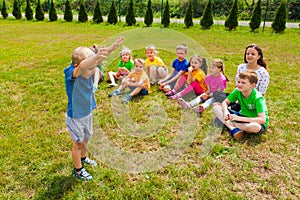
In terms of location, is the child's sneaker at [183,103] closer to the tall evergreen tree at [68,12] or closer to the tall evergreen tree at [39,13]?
the tall evergreen tree at [68,12]

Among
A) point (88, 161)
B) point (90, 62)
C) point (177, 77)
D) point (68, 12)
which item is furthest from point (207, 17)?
point (90, 62)

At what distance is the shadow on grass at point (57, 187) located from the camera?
8.26 ft

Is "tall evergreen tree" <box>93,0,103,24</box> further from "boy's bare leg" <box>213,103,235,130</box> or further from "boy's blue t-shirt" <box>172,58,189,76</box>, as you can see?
"boy's bare leg" <box>213,103,235,130</box>

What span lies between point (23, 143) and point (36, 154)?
0.32 m

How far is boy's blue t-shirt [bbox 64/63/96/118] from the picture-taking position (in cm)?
236

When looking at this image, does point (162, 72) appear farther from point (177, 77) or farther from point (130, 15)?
point (130, 15)

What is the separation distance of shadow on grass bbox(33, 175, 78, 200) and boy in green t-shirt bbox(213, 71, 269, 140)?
207cm

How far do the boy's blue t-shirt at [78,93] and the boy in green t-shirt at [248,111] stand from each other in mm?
1886

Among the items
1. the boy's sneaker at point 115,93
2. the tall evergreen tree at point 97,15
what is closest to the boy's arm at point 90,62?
the boy's sneaker at point 115,93

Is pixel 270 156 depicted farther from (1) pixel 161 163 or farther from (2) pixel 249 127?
(1) pixel 161 163

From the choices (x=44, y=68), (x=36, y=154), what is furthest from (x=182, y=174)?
(x=44, y=68)

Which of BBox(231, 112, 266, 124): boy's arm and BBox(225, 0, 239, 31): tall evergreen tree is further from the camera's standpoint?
BBox(225, 0, 239, 31): tall evergreen tree

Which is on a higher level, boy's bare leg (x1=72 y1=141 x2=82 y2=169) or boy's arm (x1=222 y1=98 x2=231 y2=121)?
boy's arm (x1=222 y1=98 x2=231 y2=121)

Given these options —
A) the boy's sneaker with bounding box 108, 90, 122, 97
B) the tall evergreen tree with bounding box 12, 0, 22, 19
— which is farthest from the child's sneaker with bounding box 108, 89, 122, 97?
the tall evergreen tree with bounding box 12, 0, 22, 19
